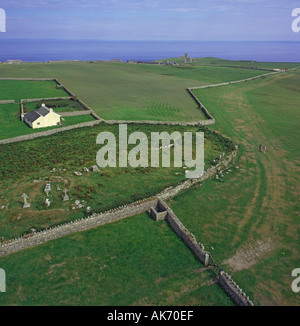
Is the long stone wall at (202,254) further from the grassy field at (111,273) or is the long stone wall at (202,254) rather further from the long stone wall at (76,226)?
the long stone wall at (76,226)

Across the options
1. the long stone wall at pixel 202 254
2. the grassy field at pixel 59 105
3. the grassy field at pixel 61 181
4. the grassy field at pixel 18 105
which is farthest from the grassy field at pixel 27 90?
the long stone wall at pixel 202 254

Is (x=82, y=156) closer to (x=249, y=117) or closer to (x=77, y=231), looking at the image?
(x=77, y=231)

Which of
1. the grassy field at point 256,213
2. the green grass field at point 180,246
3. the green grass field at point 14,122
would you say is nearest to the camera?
the green grass field at point 180,246

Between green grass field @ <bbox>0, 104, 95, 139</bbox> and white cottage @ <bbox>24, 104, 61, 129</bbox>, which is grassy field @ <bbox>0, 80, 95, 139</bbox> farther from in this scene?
white cottage @ <bbox>24, 104, 61, 129</bbox>

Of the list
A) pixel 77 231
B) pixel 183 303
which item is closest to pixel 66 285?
pixel 77 231

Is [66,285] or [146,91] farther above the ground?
[146,91]
